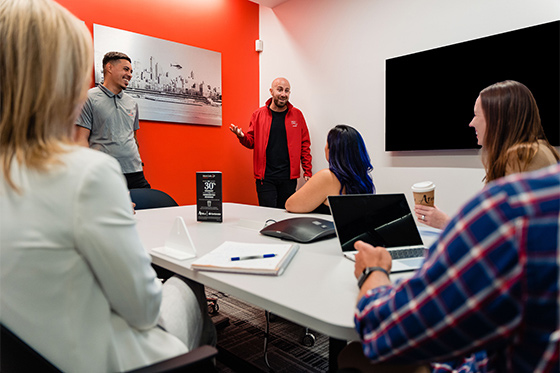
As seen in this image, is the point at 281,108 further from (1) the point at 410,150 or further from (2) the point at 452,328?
(2) the point at 452,328

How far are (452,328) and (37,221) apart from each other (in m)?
0.71

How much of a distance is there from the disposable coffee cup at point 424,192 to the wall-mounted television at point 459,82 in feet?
6.69

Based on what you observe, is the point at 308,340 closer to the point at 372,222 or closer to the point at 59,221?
the point at 372,222

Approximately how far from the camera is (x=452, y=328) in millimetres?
494

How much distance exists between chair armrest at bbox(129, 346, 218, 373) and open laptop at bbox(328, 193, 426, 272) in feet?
1.92

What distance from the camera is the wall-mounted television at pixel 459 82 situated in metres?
2.80

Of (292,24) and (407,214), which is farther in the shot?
(292,24)

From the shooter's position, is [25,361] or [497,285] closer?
[497,285]

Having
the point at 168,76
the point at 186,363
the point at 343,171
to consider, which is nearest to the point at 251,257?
the point at 186,363

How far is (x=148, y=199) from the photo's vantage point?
270cm

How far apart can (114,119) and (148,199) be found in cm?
113

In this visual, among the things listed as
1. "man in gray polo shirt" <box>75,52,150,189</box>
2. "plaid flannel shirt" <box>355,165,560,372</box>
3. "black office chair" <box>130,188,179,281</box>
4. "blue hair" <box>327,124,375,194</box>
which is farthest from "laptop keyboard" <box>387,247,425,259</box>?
"man in gray polo shirt" <box>75,52,150,189</box>

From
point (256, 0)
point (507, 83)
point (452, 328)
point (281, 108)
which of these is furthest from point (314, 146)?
point (452, 328)

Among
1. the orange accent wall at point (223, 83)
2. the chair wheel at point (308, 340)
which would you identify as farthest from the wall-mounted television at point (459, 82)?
the chair wheel at point (308, 340)
